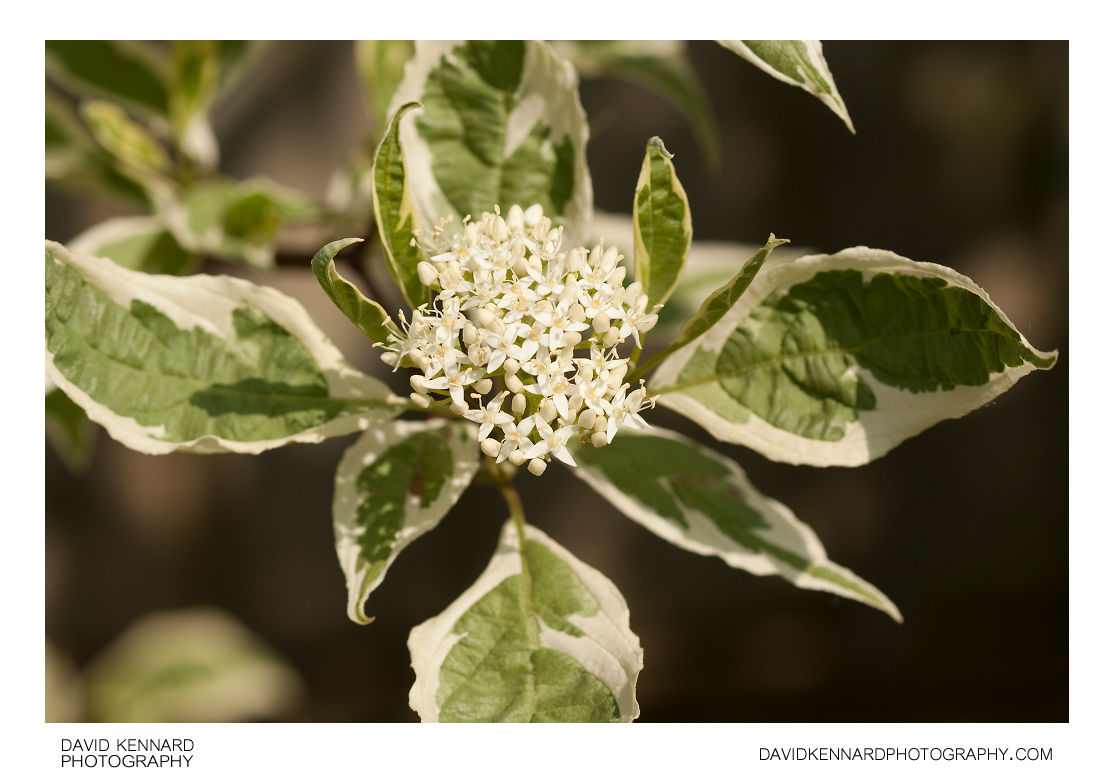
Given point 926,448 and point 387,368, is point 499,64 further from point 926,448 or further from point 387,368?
point 926,448

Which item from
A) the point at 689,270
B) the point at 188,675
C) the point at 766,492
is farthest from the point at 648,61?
the point at 188,675

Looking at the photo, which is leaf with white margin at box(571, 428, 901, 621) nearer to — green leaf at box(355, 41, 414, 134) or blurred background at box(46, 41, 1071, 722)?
green leaf at box(355, 41, 414, 134)

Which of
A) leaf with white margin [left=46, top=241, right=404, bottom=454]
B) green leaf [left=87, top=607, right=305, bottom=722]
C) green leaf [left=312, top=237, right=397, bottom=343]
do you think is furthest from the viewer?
green leaf [left=87, top=607, right=305, bottom=722]

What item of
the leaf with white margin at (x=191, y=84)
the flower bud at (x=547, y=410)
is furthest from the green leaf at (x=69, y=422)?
the flower bud at (x=547, y=410)

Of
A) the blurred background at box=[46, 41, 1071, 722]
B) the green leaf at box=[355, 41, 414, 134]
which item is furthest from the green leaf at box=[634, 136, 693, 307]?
the blurred background at box=[46, 41, 1071, 722]

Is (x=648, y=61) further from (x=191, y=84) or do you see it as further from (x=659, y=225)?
(x=191, y=84)

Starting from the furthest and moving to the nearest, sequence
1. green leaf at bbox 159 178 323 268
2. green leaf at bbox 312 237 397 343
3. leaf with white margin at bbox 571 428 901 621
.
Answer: green leaf at bbox 159 178 323 268
leaf with white margin at bbox 571 428 901 621
green leaf at bbox 312 237 397 343

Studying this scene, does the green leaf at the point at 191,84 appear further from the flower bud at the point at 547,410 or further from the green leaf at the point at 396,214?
the flower bud at the point at 547,410
